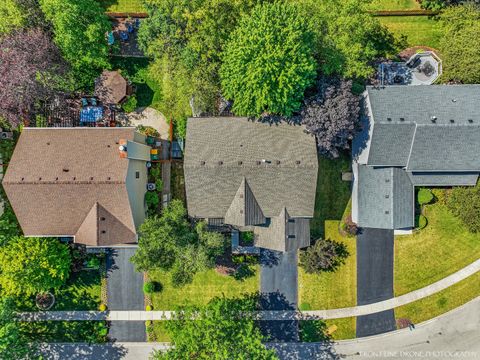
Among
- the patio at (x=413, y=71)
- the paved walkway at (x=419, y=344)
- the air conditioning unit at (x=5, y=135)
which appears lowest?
the paved walkway at (x=419, y=344)

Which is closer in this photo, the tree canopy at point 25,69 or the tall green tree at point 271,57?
the tall green tree at point 271,57

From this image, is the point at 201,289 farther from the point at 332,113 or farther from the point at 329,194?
the point at 332,113

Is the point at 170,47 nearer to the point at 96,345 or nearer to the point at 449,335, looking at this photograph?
the point at 96,345

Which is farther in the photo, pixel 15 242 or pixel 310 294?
pixel 310 294

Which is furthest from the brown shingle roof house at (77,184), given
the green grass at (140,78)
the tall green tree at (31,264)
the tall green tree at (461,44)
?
the tall green tree at (461,44)

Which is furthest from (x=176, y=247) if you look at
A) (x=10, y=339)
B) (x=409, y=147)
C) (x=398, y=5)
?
(x=398, y=5)

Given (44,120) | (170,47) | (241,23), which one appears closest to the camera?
(241,23)

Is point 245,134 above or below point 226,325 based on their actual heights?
above

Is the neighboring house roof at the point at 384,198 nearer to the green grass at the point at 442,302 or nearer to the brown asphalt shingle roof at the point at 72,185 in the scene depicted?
the green grass at the point at 442,302

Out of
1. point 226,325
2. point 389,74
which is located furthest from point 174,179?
point 389,74
